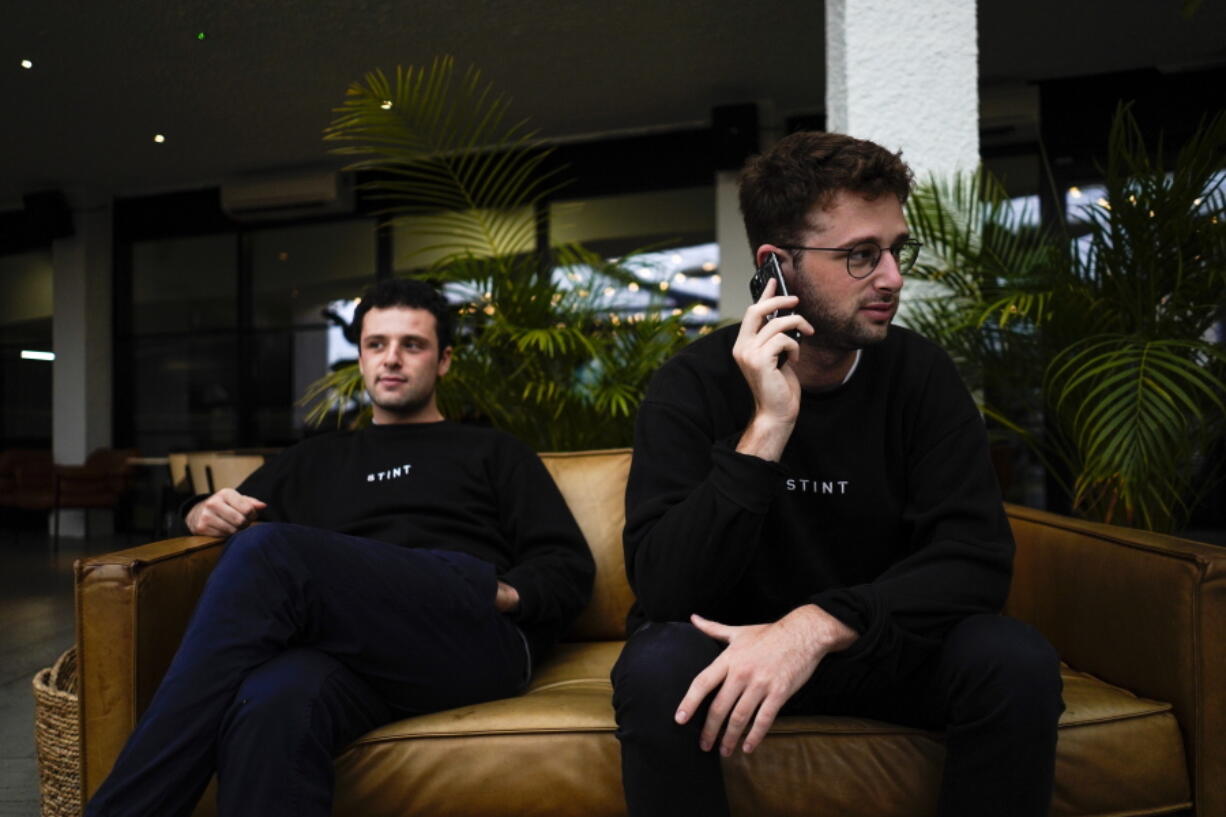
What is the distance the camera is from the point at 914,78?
2.88 m

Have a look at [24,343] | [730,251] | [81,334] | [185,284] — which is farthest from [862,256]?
[24,343]

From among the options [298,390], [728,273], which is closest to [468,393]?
[728,273]

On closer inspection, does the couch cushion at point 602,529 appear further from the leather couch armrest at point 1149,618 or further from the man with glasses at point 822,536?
the leather couch armrest at point 1149,618

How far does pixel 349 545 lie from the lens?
4.98 feet

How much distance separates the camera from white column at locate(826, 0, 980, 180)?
2.85 m

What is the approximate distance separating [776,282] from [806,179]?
165mm

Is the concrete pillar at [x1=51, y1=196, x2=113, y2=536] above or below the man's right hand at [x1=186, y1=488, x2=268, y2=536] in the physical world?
above

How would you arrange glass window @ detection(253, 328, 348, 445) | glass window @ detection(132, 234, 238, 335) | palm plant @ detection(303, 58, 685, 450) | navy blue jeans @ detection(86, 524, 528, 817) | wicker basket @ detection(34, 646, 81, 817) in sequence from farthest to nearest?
Answer: glass window @ detection(132, 234, 238, 335)
glass window @ detection(253, 328, 348, 445)
palm plant @ detection(303, 58, 685, 450)
wicker basket @ detection(34, 646, 81, 817)
navy blue jeans @ detection(86, 524, 528, 817)

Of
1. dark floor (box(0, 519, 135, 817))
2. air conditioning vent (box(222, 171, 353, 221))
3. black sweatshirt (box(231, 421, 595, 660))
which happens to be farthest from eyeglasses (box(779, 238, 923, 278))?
air conditioning vent (box(222, 171, 353, 221))

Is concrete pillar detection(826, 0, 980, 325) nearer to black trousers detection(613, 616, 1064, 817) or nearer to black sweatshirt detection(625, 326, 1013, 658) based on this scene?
black sweatshirt detection(625, 326, 1013, 658)

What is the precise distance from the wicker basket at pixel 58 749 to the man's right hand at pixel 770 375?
146cm

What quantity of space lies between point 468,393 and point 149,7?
349 cm

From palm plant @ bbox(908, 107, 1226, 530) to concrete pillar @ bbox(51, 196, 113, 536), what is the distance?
8.78m

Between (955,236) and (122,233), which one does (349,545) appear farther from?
(122,233)
